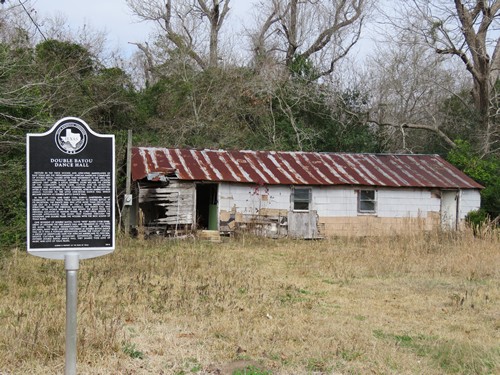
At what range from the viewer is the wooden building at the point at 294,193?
22.5 m

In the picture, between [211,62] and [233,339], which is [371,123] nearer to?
[211,62]

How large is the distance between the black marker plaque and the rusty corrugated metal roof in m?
15.8

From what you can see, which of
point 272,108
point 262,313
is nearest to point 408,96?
point 272,108

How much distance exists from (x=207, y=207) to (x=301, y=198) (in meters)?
4.45

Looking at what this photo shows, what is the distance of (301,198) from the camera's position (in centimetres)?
2420

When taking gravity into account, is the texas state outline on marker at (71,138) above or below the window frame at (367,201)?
above

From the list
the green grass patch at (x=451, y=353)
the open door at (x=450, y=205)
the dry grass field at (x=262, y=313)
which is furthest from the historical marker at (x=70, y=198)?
the open door at (x=450, y=205)

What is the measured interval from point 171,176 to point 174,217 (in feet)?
5.17

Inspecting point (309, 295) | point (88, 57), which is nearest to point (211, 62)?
point (88, 57)

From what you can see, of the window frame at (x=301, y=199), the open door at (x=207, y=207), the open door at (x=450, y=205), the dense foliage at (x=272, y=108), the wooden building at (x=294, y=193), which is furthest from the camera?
the dense foliage at (x=272, y=108)

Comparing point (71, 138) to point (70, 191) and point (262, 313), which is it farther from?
point (262, 313)

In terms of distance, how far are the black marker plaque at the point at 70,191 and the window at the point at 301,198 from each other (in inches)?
726

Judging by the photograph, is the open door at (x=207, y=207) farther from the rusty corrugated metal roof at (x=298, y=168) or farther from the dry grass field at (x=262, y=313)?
the dry grass field at (x=262, y=313)

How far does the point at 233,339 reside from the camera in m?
7.77
